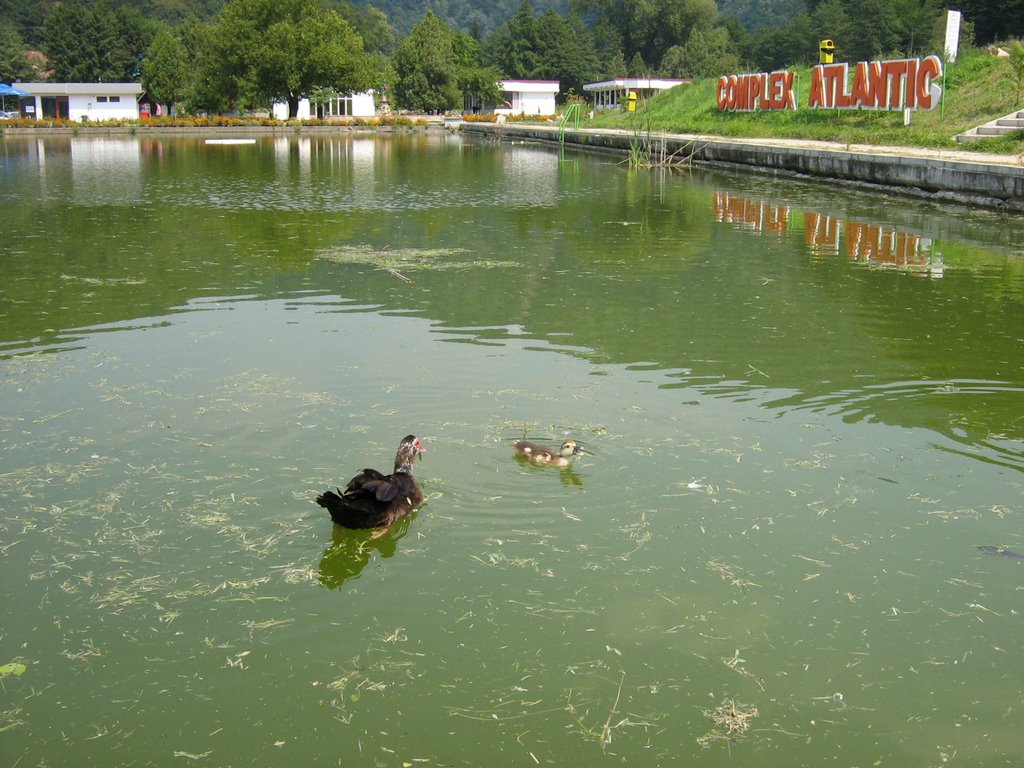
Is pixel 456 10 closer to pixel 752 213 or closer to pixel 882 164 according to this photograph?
pixel 882 164

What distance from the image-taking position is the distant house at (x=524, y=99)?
77.8m

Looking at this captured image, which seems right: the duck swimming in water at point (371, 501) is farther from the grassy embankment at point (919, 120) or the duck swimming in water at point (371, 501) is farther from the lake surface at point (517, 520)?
the grassy embankment at point (919, 120)

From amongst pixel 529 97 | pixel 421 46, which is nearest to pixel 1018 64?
pixel 421 46

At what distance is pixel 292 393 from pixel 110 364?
1656 millimetres

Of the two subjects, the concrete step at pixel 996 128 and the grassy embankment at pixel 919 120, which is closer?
the concrete step at pixel 996 128

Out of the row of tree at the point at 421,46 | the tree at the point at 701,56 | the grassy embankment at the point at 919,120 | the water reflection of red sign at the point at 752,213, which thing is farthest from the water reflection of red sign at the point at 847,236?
the tree at the point at 701,56

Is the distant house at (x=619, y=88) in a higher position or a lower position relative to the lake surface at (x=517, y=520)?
higher

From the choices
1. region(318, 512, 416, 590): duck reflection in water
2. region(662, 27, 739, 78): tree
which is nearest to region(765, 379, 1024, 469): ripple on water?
region(318, 512, 416, 590): duck reflection in water

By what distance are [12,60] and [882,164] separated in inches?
2989

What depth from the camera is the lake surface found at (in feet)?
11.4

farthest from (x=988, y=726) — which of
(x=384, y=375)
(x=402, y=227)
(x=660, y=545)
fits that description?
(x=402, y=227)

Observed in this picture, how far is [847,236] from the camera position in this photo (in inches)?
533

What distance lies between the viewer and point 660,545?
464 centimetres

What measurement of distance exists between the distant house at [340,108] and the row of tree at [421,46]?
1939 mm
